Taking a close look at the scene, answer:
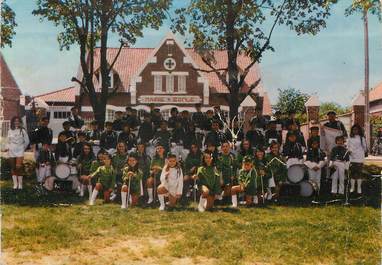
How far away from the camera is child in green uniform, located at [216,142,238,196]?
8984 millimetres

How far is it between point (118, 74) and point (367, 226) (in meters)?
11.2

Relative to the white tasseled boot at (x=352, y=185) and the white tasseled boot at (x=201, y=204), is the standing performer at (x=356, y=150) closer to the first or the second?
the white tasseled boot at (x=352, y=185)

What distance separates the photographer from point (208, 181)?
28.5 ft

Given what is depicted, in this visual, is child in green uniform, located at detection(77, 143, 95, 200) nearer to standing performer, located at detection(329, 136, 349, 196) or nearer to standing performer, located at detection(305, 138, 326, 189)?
standing performer, located at detection(305, 138, 326, 189)

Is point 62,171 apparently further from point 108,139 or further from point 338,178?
point 338,178

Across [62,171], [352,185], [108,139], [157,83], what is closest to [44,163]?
[62,171]

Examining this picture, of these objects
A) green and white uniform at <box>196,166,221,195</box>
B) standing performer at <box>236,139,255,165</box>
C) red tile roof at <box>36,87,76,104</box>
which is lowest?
green and white uniform at <box>196,166,221,195</box>

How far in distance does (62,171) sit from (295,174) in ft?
15.8

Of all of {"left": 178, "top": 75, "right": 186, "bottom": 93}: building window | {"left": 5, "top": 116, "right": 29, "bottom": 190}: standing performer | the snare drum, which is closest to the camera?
the snare drum

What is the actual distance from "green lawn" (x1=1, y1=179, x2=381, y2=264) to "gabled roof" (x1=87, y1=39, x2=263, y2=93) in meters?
4.45

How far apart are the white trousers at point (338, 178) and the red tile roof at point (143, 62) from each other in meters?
3.43

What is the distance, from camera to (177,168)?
8.84 meters

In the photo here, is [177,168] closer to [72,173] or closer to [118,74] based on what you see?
[72,173]

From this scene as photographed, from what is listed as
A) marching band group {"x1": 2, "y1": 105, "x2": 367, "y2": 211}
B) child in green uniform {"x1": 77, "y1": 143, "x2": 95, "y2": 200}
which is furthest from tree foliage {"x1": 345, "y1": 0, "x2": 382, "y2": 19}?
child in green uniform {"x1": 77, "y1": 143, "x2": 95, "y2": 200}
